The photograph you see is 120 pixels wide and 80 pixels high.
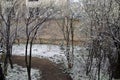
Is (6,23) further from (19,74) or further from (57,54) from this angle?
(57,54)

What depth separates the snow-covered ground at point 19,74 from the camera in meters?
23.0

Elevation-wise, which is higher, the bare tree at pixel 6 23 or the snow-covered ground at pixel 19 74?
the bare tree at pixel 6 23

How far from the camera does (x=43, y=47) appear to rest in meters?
31.4

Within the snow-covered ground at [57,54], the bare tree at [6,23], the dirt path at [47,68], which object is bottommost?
the dirt path at [47,68]

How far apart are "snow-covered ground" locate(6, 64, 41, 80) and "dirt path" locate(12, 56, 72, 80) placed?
0.60 m

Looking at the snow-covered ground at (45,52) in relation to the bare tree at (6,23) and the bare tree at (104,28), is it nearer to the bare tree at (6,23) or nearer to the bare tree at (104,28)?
the bare tree at (6,23)

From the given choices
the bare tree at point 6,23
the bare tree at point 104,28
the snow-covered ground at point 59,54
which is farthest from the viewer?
the snow-covered ground at point 59,54

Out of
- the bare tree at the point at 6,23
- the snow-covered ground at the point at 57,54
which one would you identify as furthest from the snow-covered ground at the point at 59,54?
the bare tree at the point at 6,23

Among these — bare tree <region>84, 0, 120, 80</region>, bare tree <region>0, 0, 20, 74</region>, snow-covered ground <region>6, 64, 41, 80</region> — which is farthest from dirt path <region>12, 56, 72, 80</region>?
bare tree <region>84, 0, 120, 80</region>

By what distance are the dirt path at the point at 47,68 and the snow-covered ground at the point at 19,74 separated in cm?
60

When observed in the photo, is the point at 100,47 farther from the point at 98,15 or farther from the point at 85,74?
the point at 85,74

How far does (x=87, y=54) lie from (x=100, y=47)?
14.1 ft

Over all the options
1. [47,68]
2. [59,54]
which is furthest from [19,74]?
[59,54]

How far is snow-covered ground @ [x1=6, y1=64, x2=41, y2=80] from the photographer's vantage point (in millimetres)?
22969
